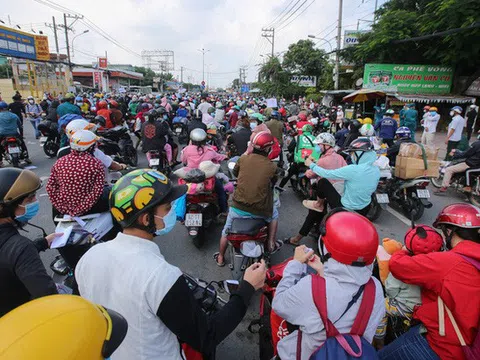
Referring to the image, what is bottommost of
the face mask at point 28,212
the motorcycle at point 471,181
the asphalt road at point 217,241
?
the asphalt road at point 217,241

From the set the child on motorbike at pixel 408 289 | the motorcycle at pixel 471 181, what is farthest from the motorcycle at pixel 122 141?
the motorcycle at pixel 471 181

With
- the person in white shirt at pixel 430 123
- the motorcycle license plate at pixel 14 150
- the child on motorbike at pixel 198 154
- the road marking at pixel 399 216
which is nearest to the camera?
the child on motorbike at pixel 198 154

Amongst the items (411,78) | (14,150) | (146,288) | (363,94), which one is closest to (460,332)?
(146,288)

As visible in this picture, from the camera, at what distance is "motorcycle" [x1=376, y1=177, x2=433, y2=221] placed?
5.47m

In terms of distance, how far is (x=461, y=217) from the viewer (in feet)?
6.92

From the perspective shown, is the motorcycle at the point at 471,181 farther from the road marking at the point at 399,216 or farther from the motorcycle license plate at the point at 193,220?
the motorcycle license plate at the point at 193,220

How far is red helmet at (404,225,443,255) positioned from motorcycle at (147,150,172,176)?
5978 millimetres

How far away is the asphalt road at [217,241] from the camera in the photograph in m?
2.86

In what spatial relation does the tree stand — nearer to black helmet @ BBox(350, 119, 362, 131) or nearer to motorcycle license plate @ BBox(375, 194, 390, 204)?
black helmet @ BBox(350, 119, 362, 131)

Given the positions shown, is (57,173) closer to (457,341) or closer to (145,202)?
(145,202)

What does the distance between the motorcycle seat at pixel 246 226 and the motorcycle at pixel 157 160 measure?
429 cm

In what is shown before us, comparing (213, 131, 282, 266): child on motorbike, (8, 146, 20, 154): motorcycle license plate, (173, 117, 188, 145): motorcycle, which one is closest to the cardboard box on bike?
(213, 131, 282, 266): child on motorbike

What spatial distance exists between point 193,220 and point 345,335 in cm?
297

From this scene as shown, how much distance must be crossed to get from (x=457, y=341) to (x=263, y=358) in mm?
1317
